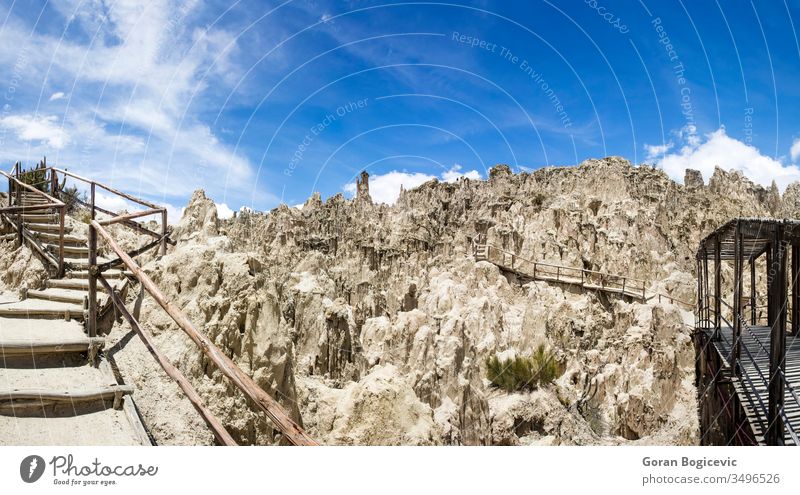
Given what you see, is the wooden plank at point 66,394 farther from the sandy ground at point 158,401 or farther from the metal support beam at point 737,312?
the metal support beam at point 737,312

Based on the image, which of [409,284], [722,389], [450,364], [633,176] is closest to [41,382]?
[450,364]

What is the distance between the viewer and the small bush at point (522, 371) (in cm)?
1213

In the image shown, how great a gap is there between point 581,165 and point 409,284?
46.1ft

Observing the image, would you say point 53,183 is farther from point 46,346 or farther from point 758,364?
point 758,364

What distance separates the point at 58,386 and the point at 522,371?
10994 millimetres

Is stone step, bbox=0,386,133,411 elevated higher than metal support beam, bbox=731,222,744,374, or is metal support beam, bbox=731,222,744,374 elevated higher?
metal support beam, bbox=731,222,744,374

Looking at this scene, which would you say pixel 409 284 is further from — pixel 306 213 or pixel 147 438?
pixel 147 438

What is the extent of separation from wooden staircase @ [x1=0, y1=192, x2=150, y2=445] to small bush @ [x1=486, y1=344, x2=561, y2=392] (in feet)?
33.4

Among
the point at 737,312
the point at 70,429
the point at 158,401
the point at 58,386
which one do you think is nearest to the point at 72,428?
the point at 70,429

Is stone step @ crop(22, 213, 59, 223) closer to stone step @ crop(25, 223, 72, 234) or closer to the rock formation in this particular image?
stone step @ crop(25, 223, 72, 234)

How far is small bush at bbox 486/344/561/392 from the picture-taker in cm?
1213

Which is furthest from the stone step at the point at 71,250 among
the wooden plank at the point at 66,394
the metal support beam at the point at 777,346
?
the metal support beam at the point at 777,346

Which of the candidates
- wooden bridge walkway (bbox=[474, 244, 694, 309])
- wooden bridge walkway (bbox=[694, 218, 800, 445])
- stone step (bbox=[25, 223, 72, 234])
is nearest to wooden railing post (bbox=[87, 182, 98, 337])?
stone step (bbox=[25, 223, 72, 234])

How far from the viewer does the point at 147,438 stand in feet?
10.7
